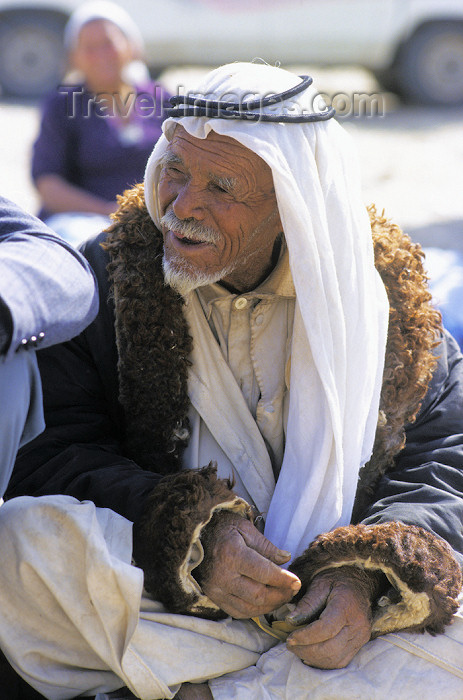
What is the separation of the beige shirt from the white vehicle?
316 inches

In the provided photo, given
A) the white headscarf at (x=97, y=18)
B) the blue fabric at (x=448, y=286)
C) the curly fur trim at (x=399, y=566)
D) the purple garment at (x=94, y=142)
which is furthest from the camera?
the white headscarf at (x=97, y=18)

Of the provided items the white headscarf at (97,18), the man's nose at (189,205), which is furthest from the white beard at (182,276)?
the white headscarf at (97,18)

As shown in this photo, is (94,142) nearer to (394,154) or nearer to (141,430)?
(141,430)

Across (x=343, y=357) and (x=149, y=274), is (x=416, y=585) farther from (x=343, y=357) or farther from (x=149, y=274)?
(x=149, y=274)

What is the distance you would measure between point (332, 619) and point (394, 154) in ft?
24.3

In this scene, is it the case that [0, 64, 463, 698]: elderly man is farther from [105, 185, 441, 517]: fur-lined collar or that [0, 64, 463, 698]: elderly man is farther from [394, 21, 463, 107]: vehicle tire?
[394, 21, 463, 107]: vehicle tire

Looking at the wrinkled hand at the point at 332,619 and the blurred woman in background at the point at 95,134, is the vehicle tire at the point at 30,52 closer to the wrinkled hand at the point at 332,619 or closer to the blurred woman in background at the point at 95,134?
the blurred woman in background at the point at 95,134

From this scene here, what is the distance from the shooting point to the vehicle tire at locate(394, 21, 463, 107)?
411 inches

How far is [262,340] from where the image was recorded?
239 cm

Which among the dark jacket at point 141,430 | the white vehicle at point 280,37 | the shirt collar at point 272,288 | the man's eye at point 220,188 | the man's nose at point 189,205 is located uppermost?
the white vehicle at point 280,37

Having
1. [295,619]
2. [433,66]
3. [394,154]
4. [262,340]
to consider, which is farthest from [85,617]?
[433,66]

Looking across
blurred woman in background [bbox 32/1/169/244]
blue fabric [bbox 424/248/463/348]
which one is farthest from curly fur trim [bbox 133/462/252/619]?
blurred woman in background [bbox 32/1/169/244]

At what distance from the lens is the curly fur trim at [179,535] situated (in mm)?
2010

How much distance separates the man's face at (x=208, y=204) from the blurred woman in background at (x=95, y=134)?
231 cm
